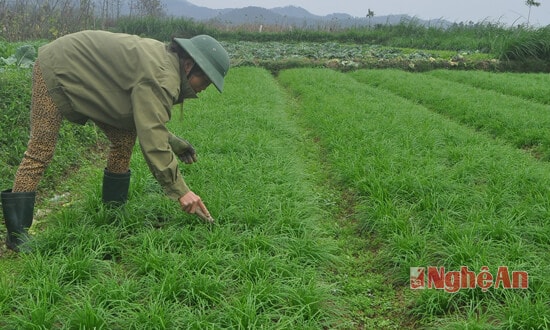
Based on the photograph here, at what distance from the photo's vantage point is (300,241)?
2.88 metres

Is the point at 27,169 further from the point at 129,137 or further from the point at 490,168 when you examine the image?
the point at 490,168

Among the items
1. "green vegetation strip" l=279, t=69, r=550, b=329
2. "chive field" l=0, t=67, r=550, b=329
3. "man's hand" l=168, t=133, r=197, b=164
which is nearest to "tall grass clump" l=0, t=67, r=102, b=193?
"chive field" l=0, t=67, r=550, b=329

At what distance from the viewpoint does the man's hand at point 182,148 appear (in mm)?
3154

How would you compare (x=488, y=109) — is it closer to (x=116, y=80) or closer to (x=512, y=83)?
(x=512, y=83)

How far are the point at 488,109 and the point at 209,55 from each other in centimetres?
575

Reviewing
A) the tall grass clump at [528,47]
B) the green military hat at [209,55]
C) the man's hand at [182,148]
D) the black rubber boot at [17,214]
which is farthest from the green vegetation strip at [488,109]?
the black rubber boot at [17,214]

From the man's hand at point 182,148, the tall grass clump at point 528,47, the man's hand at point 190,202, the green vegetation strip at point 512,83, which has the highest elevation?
the tall grass clump at point 528,47

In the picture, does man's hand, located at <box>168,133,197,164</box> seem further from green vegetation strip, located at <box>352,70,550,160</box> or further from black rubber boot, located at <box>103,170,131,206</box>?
A: green vegetation strip, located at <box>352,70,550,160</box>

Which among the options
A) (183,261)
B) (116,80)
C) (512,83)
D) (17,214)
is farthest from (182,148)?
(512,83)

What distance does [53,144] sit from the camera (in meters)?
2.77

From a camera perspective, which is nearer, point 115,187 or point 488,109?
point 115,187

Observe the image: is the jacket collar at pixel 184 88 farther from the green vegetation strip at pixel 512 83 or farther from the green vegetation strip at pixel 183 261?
the green vegetation strip at pixel 512 83

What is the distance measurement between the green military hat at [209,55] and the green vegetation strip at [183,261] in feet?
3.16

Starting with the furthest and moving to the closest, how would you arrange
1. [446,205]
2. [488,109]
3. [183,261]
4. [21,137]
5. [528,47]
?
[528,47] → [488,109] → [21,137] → [446,205] → [183,261]
